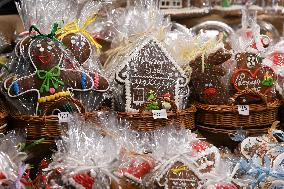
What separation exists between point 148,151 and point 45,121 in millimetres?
383

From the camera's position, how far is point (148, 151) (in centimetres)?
176

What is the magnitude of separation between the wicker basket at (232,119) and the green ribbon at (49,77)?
0.62 m

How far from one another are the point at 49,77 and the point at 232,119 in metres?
0.77

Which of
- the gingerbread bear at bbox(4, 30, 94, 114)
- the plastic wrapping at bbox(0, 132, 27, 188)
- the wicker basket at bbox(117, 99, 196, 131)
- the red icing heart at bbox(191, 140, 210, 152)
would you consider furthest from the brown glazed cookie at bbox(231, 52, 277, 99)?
the plastic wrapping at bbox(0, 132, 27, 188)

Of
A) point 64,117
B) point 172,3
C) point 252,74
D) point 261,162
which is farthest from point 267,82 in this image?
point 172,3

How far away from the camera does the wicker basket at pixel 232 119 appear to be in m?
2.03

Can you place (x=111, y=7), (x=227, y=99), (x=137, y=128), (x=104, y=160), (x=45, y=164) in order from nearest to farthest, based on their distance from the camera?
(x=104, y=160), (x=45, y=164), (x=137, y=128), (x=227, y=99), (x=111, y=7)

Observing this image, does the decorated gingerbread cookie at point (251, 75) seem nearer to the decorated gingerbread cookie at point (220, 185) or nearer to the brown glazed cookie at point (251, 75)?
the brown glazed cookie at point (251, 75)

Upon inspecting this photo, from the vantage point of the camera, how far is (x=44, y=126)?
1.78 m

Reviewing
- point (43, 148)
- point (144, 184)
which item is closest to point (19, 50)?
point (43, 148)

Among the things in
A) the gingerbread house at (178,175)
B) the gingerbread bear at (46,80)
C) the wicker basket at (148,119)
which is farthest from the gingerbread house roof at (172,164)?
the gingerbread bear at (46,80)

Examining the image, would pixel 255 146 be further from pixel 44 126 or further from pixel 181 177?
pixel 44 126

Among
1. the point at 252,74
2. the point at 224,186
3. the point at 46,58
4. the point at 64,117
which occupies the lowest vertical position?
the point at 224,186

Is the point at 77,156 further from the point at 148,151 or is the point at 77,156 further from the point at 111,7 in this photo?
the point at 111,7
